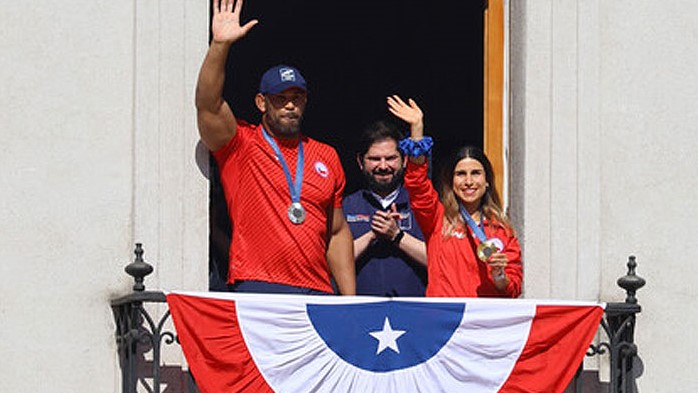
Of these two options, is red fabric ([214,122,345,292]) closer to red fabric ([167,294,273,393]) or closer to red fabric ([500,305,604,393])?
red fabric ([167,294,273,393])

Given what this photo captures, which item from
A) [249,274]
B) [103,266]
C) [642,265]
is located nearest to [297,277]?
[249,274]

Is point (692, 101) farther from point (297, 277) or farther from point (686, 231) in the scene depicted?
point (297, 277)

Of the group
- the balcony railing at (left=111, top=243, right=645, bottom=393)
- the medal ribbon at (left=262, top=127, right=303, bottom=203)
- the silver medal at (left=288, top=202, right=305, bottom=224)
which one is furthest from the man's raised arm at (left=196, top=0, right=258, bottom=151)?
the balcony railing at (left=111, top=243, right=645, bottom=393)

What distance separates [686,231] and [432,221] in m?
1.44

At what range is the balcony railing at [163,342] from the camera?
10.3 metres

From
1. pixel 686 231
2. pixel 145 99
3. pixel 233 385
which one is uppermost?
pixel 145 99

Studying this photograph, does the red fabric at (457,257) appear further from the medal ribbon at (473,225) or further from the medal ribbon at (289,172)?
the medal ribbon at (289,172)

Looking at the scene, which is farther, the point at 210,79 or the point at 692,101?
the point at 692,101

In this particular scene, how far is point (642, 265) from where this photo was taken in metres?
11.1

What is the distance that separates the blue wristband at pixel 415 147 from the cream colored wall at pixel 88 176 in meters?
1.10

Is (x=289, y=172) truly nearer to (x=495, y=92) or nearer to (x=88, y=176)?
(x=88, y=176)

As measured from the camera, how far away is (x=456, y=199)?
10906mm

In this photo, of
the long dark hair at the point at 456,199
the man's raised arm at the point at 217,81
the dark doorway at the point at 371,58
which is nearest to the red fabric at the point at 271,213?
the man's raised arm at the point at 217,81

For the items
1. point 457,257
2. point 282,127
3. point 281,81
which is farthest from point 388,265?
point 281,81
